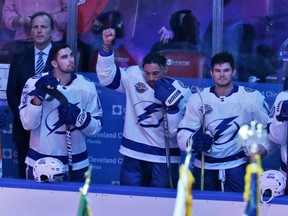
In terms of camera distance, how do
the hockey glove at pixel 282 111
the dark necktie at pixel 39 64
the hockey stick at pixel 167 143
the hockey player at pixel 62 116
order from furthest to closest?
the dark necktie at pixel 39 64 → the hockey stick at pixel 167 143 → the hockey player at pixel 62 116 → the hockey glove at pixel 282 111

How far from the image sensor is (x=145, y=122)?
572 cm

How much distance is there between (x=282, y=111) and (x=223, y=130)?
62cm

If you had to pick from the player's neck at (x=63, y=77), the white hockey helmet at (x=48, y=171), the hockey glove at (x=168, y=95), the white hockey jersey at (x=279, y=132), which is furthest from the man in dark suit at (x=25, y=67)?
the white hockey jersey at (x=279, y=132)

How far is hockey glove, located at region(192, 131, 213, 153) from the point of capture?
5121 mm

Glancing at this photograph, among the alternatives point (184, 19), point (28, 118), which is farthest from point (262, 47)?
point (28, 118)

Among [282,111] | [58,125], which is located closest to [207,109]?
[282,111]

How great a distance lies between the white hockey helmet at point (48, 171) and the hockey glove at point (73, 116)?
0.35 m

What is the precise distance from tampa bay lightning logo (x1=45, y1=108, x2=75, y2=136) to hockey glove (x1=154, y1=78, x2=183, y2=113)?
0.68m

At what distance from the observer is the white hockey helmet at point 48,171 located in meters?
4.99

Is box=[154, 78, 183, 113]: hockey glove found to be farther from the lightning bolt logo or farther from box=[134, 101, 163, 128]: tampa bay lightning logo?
the lightning bolt logo

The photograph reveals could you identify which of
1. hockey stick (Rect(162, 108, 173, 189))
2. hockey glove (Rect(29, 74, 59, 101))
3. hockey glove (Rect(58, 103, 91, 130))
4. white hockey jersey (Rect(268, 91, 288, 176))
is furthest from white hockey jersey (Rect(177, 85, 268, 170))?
hockey glove (Rect(29, 74, 59, 101))

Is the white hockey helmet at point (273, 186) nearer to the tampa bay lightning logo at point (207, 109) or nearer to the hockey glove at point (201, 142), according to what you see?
the hockey glove at point (201, 142)

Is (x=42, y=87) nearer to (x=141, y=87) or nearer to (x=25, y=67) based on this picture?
(x=141, y=87)

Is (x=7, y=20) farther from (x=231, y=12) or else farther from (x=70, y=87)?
(x=231, y=12)
